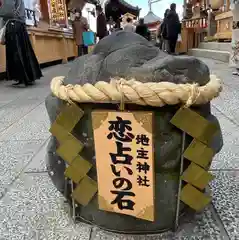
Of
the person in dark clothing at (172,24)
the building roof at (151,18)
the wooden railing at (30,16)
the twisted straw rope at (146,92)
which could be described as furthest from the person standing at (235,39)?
the building roof at (151,18)

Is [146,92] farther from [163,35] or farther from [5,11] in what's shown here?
[163,35]

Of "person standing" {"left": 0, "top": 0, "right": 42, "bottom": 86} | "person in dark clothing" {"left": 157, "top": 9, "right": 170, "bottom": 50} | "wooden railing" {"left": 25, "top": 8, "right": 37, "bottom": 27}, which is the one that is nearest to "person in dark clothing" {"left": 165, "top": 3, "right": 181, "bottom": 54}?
"person in dark clothing" {"left": 157, "top": 9, "right": 170, "bottom": 50}

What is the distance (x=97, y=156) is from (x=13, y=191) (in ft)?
2.47

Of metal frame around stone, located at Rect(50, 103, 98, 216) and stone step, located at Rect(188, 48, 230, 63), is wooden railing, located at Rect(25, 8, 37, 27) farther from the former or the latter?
metal frame around stone, located at Rect(50, 103, 98, 216)

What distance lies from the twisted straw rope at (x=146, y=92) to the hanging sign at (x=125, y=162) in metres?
0.06

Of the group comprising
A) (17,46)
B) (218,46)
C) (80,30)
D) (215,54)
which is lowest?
(215,54)

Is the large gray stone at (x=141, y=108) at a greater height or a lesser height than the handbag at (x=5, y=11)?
lesser

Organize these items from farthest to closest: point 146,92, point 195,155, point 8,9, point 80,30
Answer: point 80,30, point 8,9, point 195,155, point 146,92

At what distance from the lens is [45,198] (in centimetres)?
158

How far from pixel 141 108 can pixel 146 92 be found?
85 millimetres

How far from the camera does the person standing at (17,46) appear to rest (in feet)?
17.6

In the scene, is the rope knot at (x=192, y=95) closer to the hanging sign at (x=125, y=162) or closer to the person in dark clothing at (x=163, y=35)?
the hanging sign at (x=125, y=162)

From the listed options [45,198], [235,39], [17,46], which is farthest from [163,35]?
[45,198]

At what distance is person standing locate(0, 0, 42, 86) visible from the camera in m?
5.38
